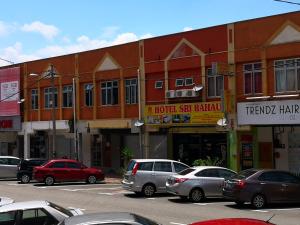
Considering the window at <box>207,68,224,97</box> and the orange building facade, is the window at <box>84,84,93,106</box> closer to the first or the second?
the orange building facade

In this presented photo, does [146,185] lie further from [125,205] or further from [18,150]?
[18,150]

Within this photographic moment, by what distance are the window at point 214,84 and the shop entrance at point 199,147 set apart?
256cm

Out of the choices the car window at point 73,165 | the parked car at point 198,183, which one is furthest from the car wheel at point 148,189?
the car window at point 73,165

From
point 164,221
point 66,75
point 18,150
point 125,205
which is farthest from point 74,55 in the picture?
point 164,221

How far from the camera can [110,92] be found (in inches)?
1512

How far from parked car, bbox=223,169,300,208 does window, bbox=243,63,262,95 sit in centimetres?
905

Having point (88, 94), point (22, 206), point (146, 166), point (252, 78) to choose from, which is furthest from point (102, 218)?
point (88, 94)

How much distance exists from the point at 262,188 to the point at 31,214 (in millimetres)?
12044

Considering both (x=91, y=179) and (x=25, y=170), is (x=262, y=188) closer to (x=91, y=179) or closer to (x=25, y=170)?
(x=91, y=179)

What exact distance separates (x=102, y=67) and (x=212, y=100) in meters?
10.3

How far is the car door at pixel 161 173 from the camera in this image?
2445 cm

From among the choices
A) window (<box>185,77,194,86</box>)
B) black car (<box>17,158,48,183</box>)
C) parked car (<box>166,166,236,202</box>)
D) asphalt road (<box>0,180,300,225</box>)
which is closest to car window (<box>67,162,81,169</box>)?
asphalt road (<box>0,180,300,225</box>)

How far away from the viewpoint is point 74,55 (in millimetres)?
41281

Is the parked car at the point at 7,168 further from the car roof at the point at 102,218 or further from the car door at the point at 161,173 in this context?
the car roof at the point at 102,218
